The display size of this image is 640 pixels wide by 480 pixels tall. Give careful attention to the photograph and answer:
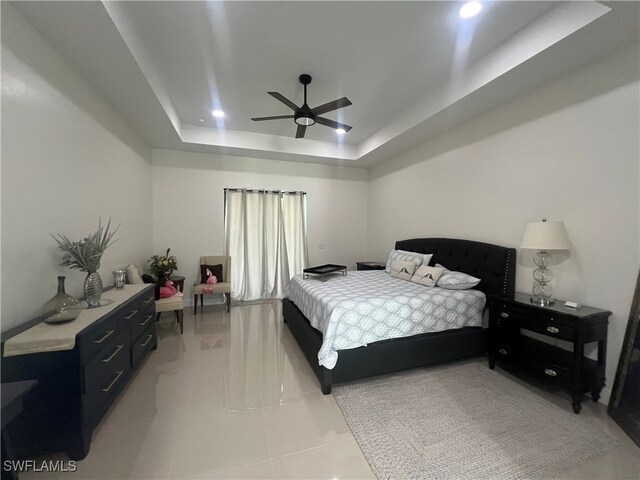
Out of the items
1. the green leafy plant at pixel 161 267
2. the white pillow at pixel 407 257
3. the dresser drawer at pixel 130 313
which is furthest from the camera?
the green leafy plant at pixel 161 267

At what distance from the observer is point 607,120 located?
2.04m

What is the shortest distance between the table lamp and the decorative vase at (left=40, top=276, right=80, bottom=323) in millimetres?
3600

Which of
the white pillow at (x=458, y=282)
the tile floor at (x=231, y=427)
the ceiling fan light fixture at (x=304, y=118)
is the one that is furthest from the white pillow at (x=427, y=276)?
the ceiling fan light fixture at (x=304, y=118)

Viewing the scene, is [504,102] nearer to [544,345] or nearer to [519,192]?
[519,192]

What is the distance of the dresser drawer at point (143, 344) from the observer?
2240 millimetres

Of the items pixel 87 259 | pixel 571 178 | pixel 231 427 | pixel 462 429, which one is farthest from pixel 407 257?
pixel 87 259

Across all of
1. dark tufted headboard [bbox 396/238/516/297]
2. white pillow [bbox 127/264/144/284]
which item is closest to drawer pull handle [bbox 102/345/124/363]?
white pillow [bbox 127/264/144/284]

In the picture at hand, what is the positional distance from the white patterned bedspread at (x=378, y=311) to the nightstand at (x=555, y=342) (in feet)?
1.25

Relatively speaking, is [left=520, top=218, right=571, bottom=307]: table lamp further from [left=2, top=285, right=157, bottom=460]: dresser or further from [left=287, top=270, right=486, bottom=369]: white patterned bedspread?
[left=2, top=285, right=157, bottom=460]: dresser

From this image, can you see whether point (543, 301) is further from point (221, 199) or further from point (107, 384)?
point (221, 199)

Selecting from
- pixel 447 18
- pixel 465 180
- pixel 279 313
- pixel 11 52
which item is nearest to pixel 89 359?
pixel 11 52

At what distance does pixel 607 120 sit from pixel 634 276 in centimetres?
128

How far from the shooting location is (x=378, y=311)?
2301 millimetres

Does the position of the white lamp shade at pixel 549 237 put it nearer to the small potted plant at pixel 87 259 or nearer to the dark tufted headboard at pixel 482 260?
the dark tufted headboard at pixel 482 260
